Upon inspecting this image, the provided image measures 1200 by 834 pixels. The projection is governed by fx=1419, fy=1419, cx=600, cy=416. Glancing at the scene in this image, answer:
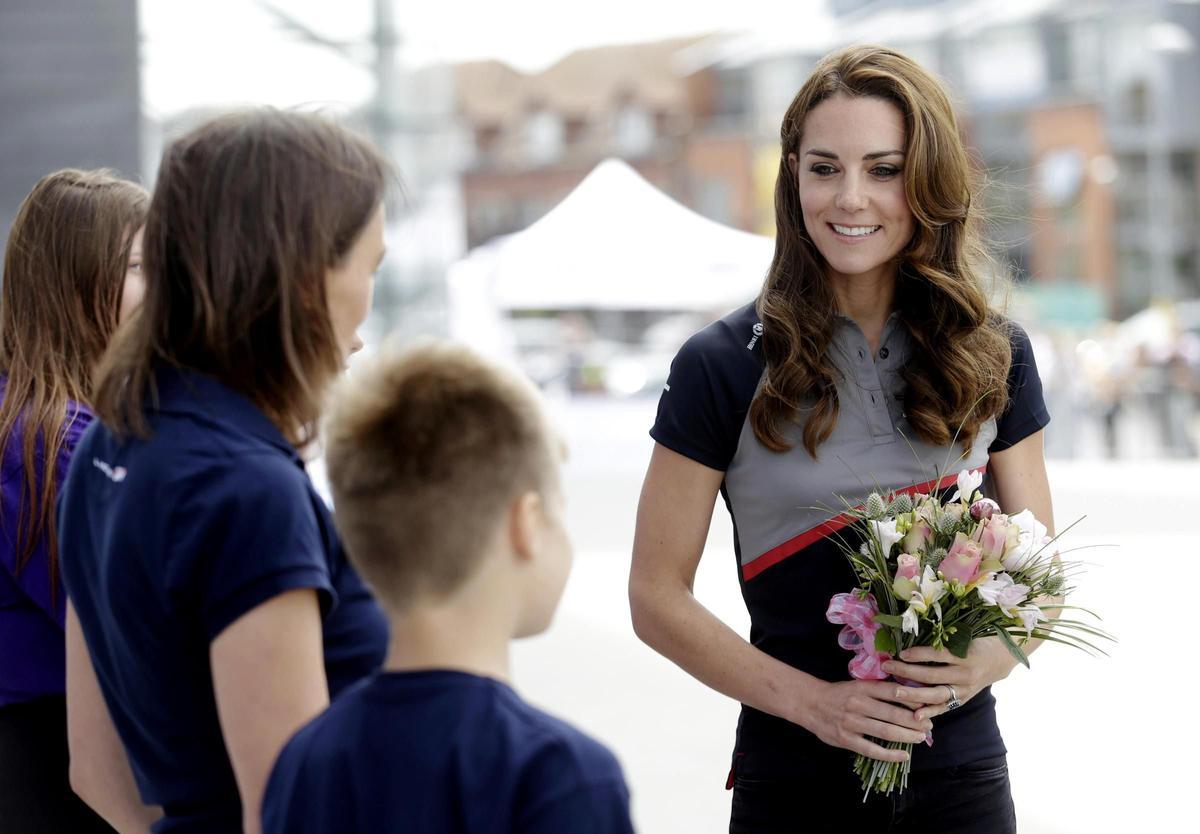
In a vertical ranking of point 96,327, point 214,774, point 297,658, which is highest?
point 96,327

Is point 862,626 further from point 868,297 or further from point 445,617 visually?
point 445,617

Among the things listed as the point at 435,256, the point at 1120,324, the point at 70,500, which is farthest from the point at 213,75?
the point at 1120,324

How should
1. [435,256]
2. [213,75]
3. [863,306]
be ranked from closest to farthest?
[863,306]
[213,75]
[435,256]

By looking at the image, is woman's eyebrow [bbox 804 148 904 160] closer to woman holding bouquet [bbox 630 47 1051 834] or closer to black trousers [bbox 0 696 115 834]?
woman holding bouquet [bbox 630 47 1051 834]

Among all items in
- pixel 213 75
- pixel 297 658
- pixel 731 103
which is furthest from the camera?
pixel 731 103

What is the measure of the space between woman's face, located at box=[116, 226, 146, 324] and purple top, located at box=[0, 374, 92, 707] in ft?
0.58

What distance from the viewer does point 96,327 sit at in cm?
225

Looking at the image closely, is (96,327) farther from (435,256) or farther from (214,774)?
(435,256)

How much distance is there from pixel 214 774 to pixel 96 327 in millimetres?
960

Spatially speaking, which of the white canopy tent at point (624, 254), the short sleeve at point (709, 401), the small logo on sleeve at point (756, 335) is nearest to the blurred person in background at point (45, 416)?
the short sleeve at point (709, 401)

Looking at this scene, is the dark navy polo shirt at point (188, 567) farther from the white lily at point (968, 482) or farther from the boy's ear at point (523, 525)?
the white lily at point (968, 482)

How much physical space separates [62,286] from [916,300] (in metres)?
1.42

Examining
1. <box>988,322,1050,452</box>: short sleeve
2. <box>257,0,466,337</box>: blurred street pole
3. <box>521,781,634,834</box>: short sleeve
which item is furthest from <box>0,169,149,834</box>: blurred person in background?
<box>257,0,466,337</box>: blurred street pole

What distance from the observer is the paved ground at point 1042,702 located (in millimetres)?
5398
